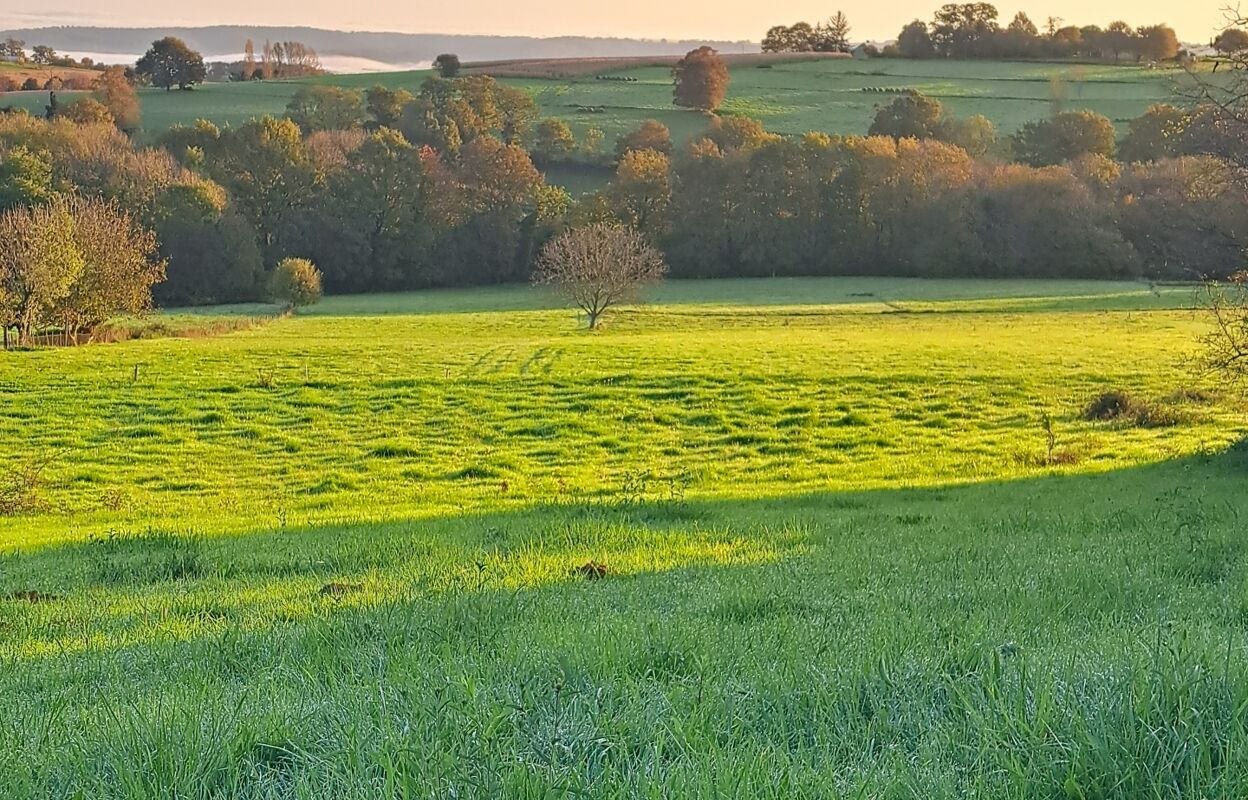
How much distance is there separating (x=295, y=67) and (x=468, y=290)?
9455 cm

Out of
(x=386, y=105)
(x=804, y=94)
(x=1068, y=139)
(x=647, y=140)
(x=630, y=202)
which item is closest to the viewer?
(x=630, y=202)

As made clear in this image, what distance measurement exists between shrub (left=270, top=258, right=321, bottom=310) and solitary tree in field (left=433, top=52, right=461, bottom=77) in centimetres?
6642

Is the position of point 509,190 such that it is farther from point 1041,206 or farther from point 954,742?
point 954,742

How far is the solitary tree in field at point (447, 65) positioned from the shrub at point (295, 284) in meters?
66.4

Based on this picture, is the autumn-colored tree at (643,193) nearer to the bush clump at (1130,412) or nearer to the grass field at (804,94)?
the grass field at (804,94)

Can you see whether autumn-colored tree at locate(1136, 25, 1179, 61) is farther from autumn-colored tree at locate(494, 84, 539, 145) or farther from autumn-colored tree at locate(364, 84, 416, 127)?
autumn-colored tree at locate(364, 84, 416, 127)

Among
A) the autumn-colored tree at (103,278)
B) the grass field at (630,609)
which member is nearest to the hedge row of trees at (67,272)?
the autumn-colored tree at (103,278)

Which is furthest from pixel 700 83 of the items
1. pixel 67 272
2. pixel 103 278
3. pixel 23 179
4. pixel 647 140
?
pixel 67 272

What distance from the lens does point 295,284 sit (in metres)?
71.9

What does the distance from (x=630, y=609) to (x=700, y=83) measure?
123 m

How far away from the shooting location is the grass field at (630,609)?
133 inches

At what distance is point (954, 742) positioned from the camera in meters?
3.50

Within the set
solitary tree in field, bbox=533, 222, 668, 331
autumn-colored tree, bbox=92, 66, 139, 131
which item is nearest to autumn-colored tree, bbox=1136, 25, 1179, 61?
solitary tree in field, bbox=533, 222, 668, 331

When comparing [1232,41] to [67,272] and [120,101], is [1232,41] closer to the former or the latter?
[67,272]
